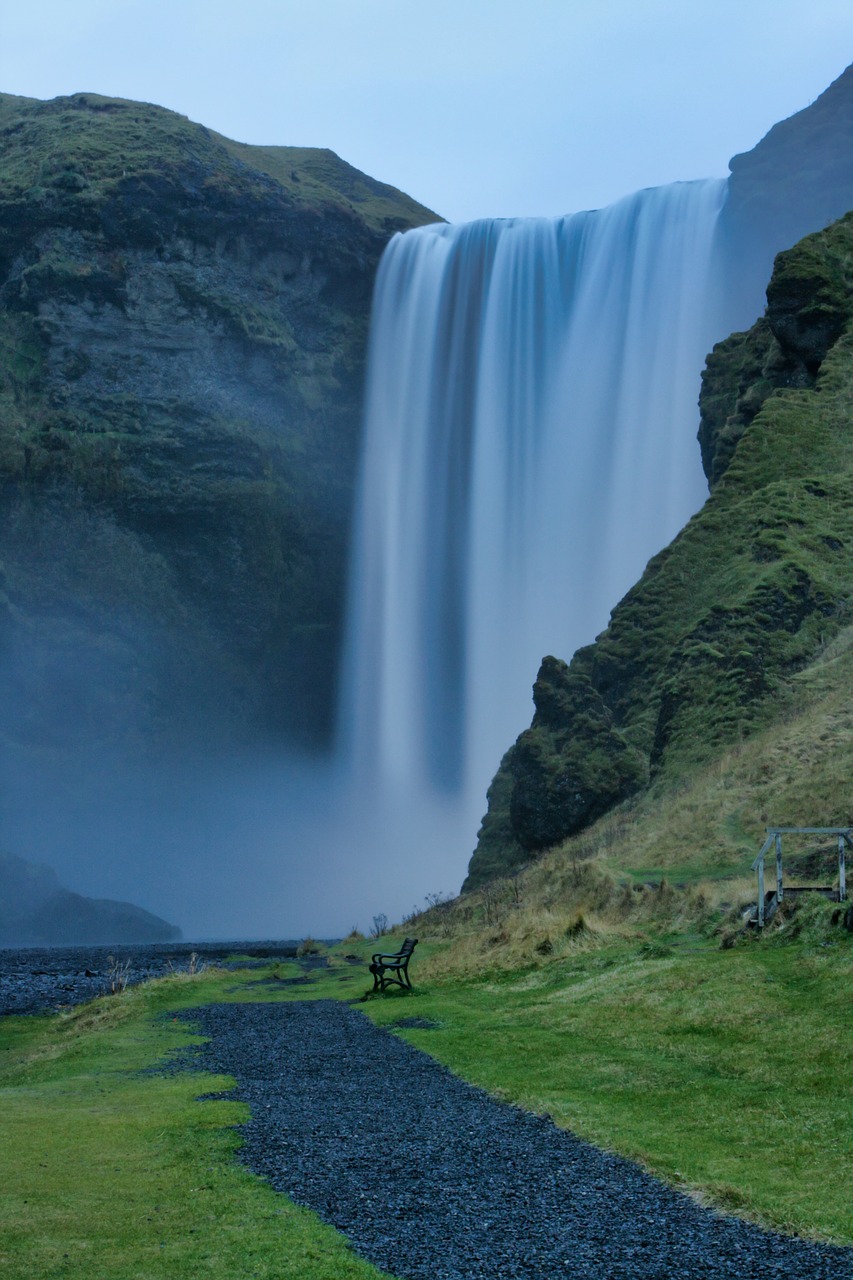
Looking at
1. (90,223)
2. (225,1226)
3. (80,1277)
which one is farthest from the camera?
(90,223)

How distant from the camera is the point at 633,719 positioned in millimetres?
47312

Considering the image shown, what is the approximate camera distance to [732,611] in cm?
4216

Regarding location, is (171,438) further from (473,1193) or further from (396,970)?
(473,1193)

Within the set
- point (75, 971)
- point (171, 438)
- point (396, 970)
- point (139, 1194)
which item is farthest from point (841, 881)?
point (171, 438)

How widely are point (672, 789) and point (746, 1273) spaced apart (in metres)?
30.1

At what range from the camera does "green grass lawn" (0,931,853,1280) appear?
26.2ft

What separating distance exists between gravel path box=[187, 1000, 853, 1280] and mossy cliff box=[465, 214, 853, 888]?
25784 mm


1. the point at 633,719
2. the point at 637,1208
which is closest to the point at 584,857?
the point at 633,719

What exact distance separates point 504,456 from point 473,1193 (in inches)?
3108

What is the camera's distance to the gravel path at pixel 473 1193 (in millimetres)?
7496

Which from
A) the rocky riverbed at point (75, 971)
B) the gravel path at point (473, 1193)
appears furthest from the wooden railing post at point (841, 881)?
the rocky riverbed at point (75, 971)

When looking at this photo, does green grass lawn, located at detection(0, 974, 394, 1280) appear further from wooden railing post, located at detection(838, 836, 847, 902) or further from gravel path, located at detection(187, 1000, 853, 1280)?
wooden railing post, located at detection(838, 836, 847, 902)

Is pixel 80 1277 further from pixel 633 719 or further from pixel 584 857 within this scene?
pixel 633 719

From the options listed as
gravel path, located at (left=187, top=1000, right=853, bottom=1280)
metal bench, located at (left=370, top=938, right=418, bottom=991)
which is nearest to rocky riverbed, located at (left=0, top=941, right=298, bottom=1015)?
metal bench, located at (left=370, top=938, right=418, bottom=991)
